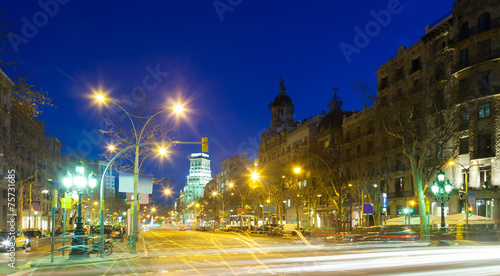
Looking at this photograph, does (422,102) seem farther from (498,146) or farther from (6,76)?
(6,76)

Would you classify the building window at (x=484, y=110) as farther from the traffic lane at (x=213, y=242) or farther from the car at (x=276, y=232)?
the car at (x=276, y=232)

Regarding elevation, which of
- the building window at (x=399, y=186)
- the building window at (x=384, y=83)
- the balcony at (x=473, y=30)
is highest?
the balcony at (x=473, y=30)

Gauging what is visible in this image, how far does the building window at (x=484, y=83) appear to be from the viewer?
44678mm

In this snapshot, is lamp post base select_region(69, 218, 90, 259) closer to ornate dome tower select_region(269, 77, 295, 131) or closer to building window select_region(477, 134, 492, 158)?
building window select_region(477, 134, 492, 158)

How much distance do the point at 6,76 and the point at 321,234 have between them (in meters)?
38.9

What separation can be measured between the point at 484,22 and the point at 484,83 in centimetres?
634

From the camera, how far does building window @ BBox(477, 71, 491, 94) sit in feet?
147

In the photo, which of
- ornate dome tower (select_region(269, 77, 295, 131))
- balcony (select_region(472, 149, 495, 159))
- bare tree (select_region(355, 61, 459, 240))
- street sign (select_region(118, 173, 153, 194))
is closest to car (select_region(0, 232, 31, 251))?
street sign (select_region(118, 173, 153, 194))

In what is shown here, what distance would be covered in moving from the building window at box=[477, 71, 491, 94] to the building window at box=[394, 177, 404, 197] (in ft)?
53.8

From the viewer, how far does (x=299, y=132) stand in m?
88.8

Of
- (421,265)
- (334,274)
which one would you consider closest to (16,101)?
(334,274)

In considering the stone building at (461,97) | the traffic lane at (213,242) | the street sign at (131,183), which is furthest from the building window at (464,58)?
the street sign at (131,183)

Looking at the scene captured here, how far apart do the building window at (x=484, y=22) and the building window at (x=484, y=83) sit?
4657mm

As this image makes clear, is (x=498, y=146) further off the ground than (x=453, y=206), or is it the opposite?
(x=498, y=146)
